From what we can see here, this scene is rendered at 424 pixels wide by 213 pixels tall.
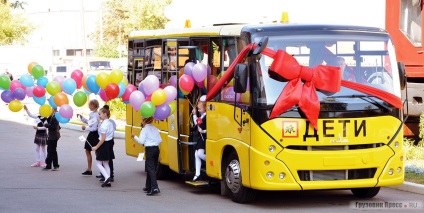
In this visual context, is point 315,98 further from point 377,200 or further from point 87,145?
point 87,145

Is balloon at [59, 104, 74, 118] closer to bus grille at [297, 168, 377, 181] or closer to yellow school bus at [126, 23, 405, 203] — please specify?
yellow school bus at [126, 23, 405, 203]

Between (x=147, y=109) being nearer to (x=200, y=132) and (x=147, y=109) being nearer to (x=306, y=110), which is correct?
(x=200, y=132)

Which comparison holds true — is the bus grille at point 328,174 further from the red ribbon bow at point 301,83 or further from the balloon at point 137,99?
the balloon at point 137,99

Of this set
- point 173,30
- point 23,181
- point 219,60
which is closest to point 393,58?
point 219,60

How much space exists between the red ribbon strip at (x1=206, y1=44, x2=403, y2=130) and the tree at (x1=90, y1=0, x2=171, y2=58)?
136ft

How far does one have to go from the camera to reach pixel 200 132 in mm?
15305

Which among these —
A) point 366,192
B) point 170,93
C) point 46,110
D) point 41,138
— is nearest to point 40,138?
point 41,138

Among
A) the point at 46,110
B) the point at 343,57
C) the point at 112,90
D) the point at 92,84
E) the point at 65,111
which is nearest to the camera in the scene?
the point at 343,57

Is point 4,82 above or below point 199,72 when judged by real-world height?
below

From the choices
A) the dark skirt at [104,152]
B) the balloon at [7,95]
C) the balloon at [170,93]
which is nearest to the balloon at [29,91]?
the balloon at [7,95]

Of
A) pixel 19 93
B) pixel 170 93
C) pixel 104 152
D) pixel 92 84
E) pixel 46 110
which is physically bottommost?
pixel 104 152

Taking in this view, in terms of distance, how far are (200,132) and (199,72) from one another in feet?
3.13

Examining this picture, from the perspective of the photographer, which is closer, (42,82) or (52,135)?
(42,82)

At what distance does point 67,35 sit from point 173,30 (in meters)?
96.5
